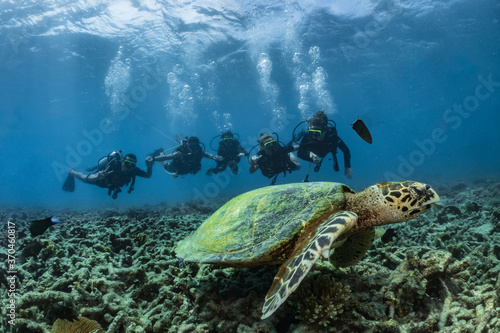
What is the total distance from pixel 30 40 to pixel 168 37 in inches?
483

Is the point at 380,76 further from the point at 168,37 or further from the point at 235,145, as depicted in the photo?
the point at 235,145

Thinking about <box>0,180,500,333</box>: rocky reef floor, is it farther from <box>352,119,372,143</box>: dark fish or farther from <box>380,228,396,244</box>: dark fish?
<box>352,119,372,143</box>: dark fish

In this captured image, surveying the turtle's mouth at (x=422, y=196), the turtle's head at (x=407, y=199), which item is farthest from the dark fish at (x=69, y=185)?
the turtle's mouth at (x=422, y=196)

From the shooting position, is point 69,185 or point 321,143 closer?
point 321,143

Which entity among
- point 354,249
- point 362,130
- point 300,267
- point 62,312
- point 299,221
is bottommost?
point 62,312

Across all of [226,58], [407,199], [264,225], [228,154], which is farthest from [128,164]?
[226,58]

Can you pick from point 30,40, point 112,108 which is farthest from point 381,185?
point 112,108

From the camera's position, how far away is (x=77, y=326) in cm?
246

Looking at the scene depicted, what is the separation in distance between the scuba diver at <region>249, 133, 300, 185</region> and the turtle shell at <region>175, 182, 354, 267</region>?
17.2 feet

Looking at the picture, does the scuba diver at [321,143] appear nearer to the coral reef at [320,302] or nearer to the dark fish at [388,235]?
the dark fish at [388,235]

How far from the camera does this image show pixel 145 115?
50.9 m

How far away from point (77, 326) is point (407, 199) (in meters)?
3.59

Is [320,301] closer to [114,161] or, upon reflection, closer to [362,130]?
[362,130]

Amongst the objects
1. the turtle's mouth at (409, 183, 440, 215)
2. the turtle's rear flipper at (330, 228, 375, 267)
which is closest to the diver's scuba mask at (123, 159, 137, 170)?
the turtle's rear flipper at (330, 228, 375, 267)
